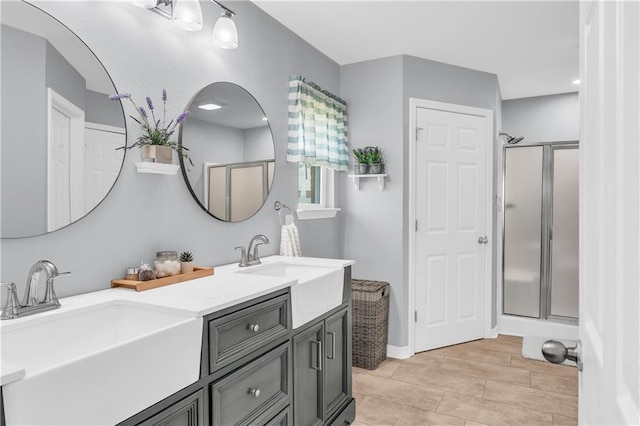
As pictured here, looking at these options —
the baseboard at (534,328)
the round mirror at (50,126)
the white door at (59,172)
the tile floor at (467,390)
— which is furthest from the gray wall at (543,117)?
the white door at (59,172)

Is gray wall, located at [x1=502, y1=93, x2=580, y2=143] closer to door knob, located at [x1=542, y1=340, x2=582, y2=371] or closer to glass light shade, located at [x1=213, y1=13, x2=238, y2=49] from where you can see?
glass light shade, located at [x1=213, y1=13, x2=238, y2=49]

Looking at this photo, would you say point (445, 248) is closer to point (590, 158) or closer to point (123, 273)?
point (123, 273)

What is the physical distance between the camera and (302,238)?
10.4ft

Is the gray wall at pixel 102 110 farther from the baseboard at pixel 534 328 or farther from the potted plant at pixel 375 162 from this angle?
the baseboard at pixel 534 328

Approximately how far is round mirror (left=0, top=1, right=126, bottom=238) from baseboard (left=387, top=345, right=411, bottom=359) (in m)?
2.69

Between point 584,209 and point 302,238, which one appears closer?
point 584,209

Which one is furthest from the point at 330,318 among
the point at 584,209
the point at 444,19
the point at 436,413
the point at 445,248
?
the point at 444,19

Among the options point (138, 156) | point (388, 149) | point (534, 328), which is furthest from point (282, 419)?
point (534, 328)

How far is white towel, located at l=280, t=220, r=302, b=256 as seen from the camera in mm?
2779

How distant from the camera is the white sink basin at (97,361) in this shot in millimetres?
879

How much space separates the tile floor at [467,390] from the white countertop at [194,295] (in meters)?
1.27

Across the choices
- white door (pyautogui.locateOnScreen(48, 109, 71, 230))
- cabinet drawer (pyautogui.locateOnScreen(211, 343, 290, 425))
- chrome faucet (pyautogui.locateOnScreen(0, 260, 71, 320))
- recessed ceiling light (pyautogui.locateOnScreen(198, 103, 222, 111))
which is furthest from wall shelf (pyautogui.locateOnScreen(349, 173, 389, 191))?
chrome faucet (pyautogui.locateOnScreen(0, 260, 71, 320))

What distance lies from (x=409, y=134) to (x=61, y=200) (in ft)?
9.01

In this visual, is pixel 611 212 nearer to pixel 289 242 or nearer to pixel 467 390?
pixel 289 242
